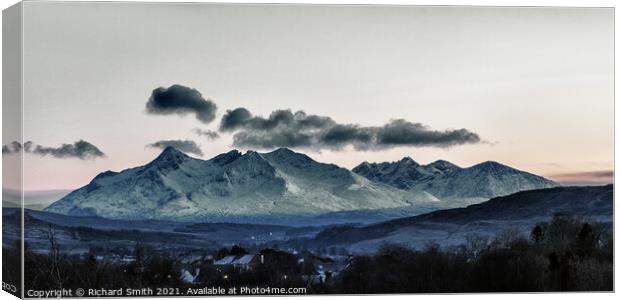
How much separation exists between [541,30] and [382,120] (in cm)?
226

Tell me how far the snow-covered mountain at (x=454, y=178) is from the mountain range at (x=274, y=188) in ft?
0.04

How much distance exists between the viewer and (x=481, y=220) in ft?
64.4

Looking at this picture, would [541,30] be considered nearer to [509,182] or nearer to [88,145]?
[509,182]

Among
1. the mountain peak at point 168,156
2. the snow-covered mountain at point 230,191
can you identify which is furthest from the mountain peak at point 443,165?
the mountain peak at point 168,156

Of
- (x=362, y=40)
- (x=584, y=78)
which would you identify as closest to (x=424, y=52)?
(x=362, y=40)

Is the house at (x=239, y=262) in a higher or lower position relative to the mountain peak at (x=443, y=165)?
lower

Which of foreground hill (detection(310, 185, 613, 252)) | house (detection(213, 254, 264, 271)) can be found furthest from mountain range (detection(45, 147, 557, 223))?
house (detection(213, 254, 264, 271))

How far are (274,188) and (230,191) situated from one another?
53cm

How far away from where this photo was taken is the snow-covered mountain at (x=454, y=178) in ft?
63.8

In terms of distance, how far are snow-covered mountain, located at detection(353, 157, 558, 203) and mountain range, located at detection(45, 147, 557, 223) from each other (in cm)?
1

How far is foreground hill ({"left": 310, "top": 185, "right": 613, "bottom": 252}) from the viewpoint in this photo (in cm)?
1941

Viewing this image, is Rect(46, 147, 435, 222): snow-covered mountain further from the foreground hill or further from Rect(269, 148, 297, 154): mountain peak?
the foreground hill

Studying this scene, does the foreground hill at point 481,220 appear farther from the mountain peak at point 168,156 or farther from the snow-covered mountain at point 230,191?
the mountain peak at point 168,156

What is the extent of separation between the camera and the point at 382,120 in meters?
19.3
